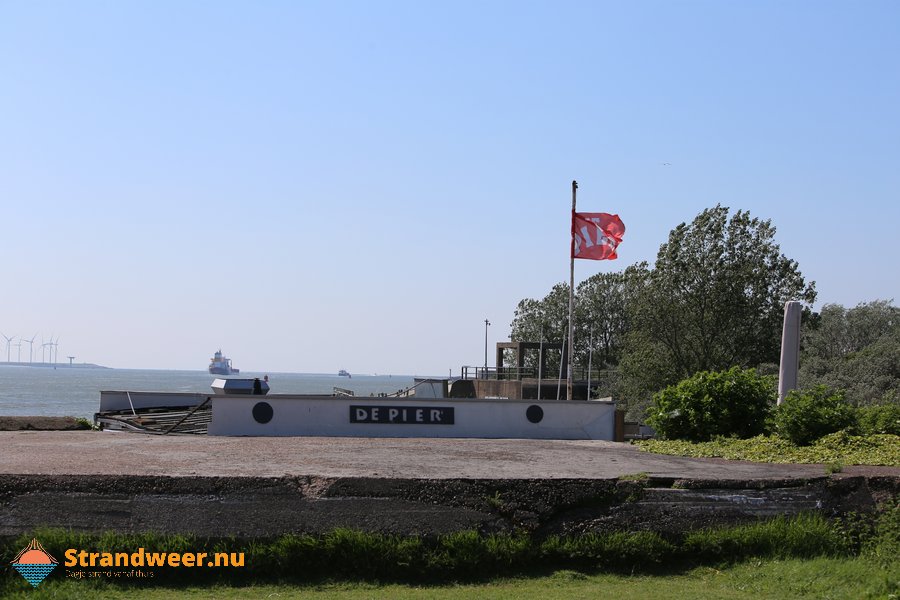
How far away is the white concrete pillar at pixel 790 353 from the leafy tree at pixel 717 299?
121 ft

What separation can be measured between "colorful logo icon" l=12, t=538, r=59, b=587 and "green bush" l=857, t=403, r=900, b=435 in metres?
9.45

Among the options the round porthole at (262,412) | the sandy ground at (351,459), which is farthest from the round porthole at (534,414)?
the round porthole at (262,412)

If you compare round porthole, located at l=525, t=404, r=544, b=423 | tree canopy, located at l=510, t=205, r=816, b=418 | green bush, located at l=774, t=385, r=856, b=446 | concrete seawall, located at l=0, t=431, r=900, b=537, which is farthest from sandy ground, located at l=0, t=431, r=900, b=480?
tree canopy, located at l=510, t=205, r=816, b=418

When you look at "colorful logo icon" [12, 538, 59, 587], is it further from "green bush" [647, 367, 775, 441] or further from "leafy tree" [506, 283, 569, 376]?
"leafy tree" [506, 283, 569, 376]

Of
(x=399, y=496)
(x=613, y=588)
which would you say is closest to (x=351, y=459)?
(x=399, y=496)

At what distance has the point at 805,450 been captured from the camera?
10711 millimetres

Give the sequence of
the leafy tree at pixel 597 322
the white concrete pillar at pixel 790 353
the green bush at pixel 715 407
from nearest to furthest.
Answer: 1. the green bush at pixel 715 407
2. the white concrete pillar at pixel 790 353
3. the leafy tree at pixel 597 322

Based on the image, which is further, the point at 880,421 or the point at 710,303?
the point at 710,303

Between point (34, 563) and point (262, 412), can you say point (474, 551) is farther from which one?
point (262, 412)

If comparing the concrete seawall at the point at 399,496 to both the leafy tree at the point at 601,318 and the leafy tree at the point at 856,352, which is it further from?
the leafy tree at the point at 601,318

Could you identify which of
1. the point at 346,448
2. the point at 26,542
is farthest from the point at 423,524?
the point at 346,448

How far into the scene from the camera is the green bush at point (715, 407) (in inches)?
517

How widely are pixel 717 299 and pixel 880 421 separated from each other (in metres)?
41.2

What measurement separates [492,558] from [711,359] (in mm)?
45850
